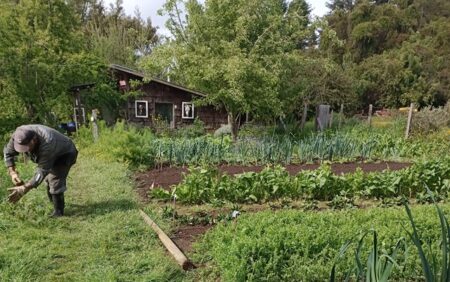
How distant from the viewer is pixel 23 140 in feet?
14.1

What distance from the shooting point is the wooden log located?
343 cm

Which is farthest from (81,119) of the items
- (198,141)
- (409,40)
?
(409,40)

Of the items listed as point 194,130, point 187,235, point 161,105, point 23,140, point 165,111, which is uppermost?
point 161,105

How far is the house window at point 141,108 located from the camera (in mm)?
17141

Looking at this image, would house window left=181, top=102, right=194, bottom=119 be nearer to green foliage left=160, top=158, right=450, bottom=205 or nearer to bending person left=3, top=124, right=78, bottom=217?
green foliage left=160, top=158, right=450, bottom=205

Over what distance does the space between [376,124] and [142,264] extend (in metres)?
14.2

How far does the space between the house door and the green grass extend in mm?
11702

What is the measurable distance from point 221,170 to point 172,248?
12.6 ft

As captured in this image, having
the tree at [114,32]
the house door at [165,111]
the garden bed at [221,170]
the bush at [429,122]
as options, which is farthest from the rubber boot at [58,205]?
the tree at [114,32]

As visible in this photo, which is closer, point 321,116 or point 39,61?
point 39,61

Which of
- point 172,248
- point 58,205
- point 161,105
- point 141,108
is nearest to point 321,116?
point 161,105

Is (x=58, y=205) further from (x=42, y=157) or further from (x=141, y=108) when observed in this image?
(x=141, y=108)

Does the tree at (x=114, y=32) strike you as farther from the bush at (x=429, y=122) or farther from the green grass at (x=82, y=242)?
the green grass at (x=82, y=242)

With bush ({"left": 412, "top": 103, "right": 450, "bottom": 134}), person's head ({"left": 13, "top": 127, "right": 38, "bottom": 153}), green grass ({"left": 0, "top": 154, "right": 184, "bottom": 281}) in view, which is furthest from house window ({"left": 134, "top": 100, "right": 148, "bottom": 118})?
person's head ({"left": 13, "top": 127, "right": 38, "bottom": 153})
